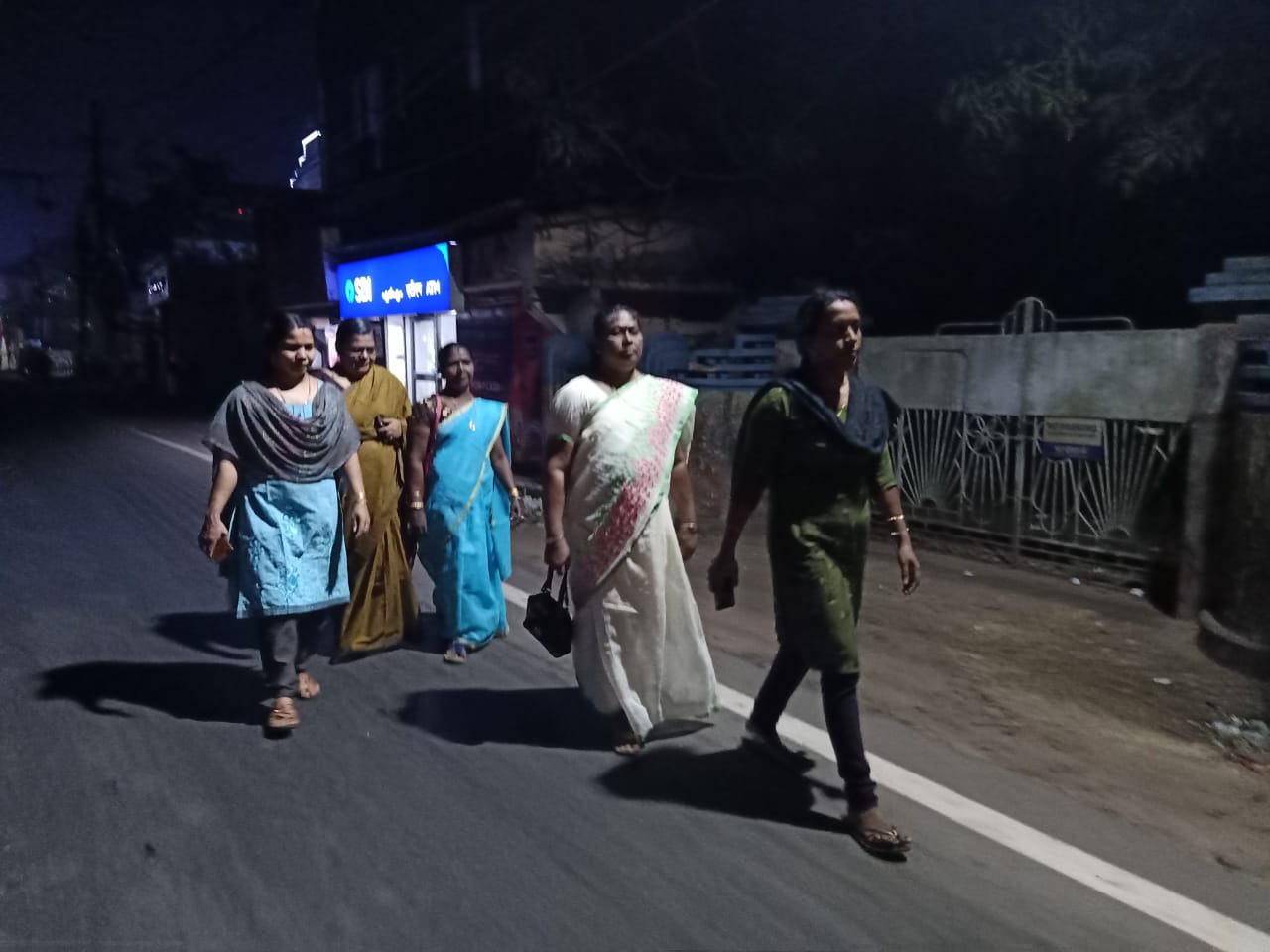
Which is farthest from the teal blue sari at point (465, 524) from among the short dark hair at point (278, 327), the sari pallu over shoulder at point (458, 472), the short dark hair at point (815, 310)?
the short dark hair at point (815, 310)

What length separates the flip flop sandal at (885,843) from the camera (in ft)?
11.1

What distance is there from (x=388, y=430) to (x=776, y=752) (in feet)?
8.41

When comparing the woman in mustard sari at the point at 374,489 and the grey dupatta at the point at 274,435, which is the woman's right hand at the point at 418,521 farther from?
the grey dupatta at the point at 274,435

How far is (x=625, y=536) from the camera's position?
4.07 metres

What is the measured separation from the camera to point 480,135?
54.6 ft

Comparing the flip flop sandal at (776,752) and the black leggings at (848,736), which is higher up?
the black leggings at (848,736)

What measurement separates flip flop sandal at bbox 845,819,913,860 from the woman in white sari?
96cm

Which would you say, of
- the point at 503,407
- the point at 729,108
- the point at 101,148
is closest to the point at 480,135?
the point at 729,108

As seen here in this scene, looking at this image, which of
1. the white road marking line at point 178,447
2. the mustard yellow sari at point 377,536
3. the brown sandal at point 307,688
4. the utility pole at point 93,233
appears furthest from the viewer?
the utility pole at point 93,233

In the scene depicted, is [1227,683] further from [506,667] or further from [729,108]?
[729,108]

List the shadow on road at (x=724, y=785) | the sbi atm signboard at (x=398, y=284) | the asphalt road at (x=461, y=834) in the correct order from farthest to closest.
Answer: the sbi atm signboard at (x=398, y=284) < the shadow on road at (x=724, y=785) < the asphalt road at (x=461, y=834)

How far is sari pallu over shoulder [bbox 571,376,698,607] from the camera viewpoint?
4.07 metres

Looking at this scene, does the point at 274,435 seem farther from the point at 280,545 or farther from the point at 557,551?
the point at 557,551

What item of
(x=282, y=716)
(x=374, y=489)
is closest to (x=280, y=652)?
(x=282, y=716)
